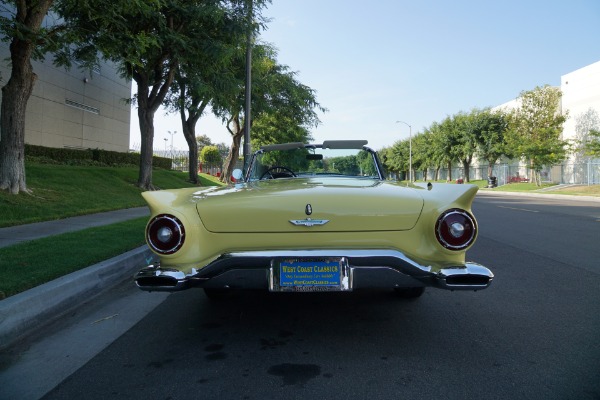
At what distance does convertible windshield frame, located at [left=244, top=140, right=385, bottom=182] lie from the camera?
461cm

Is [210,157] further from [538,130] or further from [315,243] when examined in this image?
[315,243]

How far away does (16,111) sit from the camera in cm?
1005

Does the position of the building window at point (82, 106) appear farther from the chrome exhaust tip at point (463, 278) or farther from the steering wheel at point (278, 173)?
the chrome exhaust tip at point (463, 278)

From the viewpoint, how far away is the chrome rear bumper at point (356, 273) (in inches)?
103

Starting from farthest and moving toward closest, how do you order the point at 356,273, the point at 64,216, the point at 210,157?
the point at 210,157
the point at 64,216
the point at 356,273

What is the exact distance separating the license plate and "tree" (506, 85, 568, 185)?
36.2m

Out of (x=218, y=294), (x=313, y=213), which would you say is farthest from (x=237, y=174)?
(x=313, y=213)

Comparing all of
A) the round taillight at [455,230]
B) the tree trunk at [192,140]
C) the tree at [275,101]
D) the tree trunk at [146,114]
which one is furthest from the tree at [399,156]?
the round taillight at [455,230]

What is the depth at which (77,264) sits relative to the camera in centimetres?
459

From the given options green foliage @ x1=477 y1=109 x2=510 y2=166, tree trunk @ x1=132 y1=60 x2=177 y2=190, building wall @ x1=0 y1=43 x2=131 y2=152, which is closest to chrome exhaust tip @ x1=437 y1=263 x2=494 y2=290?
tree trunk @ x1=132 y1=60 x2=177 y2=190

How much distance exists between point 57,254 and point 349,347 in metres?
3.93

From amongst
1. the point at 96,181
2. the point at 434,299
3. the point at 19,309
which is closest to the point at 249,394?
the point at 19,309

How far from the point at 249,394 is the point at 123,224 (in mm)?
6828

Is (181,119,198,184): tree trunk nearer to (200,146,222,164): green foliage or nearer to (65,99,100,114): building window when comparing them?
(65,99,100,114): building window
